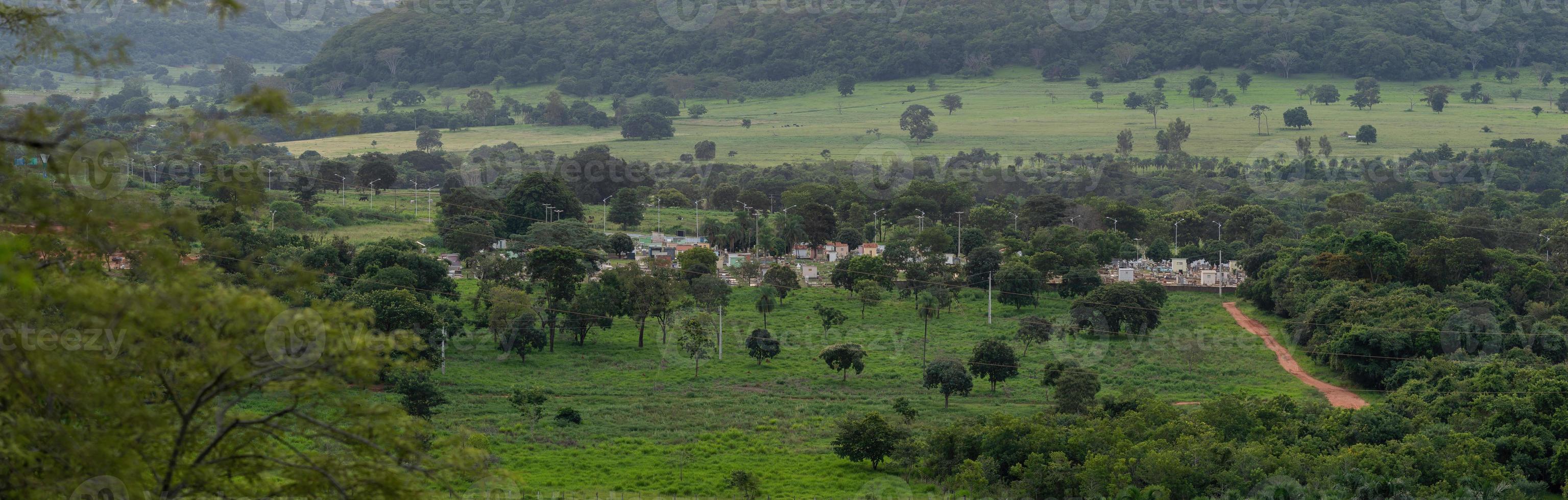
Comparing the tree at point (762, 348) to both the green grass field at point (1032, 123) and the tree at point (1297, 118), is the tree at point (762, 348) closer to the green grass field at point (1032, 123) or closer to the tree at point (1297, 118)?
the green grass field at point (1032, 123)

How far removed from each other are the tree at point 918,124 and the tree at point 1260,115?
2675cm

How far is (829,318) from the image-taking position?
3797cm

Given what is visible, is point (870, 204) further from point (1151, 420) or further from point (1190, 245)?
point (1151, 420)

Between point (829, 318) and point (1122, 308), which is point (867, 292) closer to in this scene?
point (829, 318)

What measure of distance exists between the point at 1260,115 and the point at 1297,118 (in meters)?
4.78

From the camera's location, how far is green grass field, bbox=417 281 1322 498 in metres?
24.4

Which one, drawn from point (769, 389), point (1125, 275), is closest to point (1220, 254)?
point (1125, 275)

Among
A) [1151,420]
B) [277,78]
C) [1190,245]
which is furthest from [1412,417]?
[277,78]

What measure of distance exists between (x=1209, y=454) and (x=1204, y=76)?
367 feet

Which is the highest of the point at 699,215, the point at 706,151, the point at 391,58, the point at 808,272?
the point at 391,58

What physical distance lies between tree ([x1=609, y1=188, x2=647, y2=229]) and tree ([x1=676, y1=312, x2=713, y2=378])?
25862mm

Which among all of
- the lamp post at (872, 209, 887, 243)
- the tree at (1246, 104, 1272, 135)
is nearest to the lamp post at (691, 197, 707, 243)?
the lamp post at (872, 209, 887, 243)

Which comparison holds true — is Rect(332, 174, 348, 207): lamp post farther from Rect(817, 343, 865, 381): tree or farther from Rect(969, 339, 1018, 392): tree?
Rect(969, 339, 1018, 392): tree

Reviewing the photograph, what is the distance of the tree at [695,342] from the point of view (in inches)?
1324
